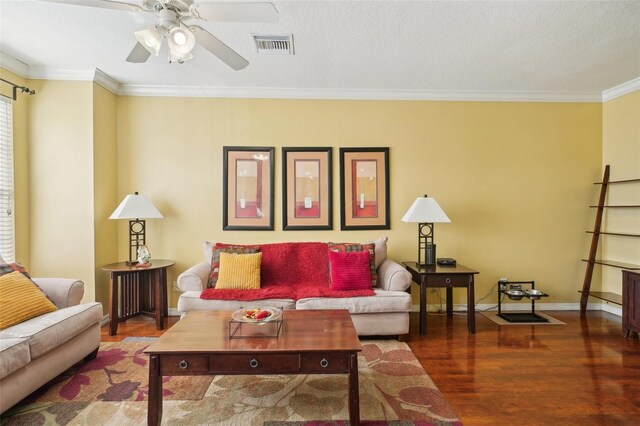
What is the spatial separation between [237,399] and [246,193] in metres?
2.38

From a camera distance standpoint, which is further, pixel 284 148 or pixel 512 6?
pixel 284 148

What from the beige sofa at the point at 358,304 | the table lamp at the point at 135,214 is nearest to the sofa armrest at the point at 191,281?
the beige sofa at the point at 358,304

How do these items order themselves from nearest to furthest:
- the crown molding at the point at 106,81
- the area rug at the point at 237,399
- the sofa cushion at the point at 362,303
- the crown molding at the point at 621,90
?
the area rug at the point at 237,399 < the sofa cushion at the point at 362,303 < the crown molding at the point at 106,81 < the crown molding at the point at 621,90

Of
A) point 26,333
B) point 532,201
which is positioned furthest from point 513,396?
point 26,333

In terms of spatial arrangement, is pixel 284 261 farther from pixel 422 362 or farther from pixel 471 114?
pixel 471 114

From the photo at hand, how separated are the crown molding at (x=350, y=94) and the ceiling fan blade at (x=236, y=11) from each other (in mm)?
2168

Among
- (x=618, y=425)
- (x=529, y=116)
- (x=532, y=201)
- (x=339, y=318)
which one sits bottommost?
(x=618, y=425)

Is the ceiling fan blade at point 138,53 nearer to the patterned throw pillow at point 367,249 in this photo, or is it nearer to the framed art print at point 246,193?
the framed art print at point 246,193

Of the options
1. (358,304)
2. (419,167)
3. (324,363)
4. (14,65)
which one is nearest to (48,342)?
(324,363)

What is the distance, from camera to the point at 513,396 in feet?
7.38

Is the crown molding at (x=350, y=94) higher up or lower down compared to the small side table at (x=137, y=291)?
higher up

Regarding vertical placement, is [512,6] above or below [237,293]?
above

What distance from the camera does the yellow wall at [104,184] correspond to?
3615 millimetres

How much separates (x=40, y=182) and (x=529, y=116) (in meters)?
5.64
